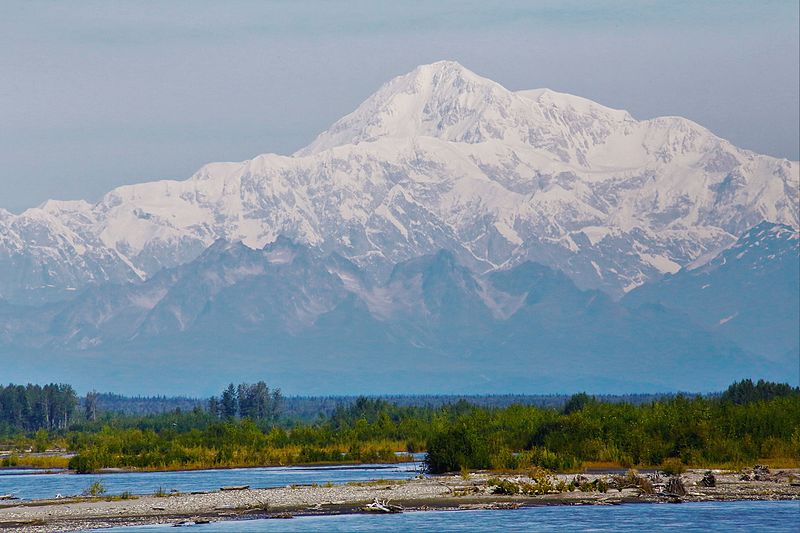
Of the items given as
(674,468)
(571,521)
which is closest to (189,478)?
Answer: (674,468)

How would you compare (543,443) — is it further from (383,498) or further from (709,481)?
(383,498)

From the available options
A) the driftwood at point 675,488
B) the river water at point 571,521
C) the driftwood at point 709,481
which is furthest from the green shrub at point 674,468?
the river water at point 571,521

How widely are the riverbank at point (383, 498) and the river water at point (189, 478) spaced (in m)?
9.06

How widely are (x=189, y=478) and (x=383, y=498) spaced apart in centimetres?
3059

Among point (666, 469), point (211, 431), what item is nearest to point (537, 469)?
point (666, 469)

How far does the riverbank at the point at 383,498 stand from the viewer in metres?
76.2

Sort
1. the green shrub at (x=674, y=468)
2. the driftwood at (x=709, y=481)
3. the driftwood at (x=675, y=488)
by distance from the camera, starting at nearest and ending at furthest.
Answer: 1. the driftwood at (x=675, y=488)
2. the driftwood at (x=709, y=481)
3. the green shrub at (x=674, y=468)

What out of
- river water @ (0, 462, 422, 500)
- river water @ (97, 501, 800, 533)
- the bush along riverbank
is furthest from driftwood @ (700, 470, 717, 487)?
river water @ (0, 462, 422, 500)

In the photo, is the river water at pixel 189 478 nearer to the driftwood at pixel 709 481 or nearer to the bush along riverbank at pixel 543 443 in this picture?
the bush along riverbank at pixel 543 443

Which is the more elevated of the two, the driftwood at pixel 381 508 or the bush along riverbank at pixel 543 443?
the bush along riverbank at pixel 543 443

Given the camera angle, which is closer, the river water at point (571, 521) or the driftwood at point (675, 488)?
the river water at point (571, 521)

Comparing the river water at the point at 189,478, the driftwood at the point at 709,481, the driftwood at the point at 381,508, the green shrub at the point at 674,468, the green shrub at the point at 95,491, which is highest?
the river water at the point at 189,478

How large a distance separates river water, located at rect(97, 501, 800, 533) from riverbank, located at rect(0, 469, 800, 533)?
6.52 ft

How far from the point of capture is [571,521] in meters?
71.5
